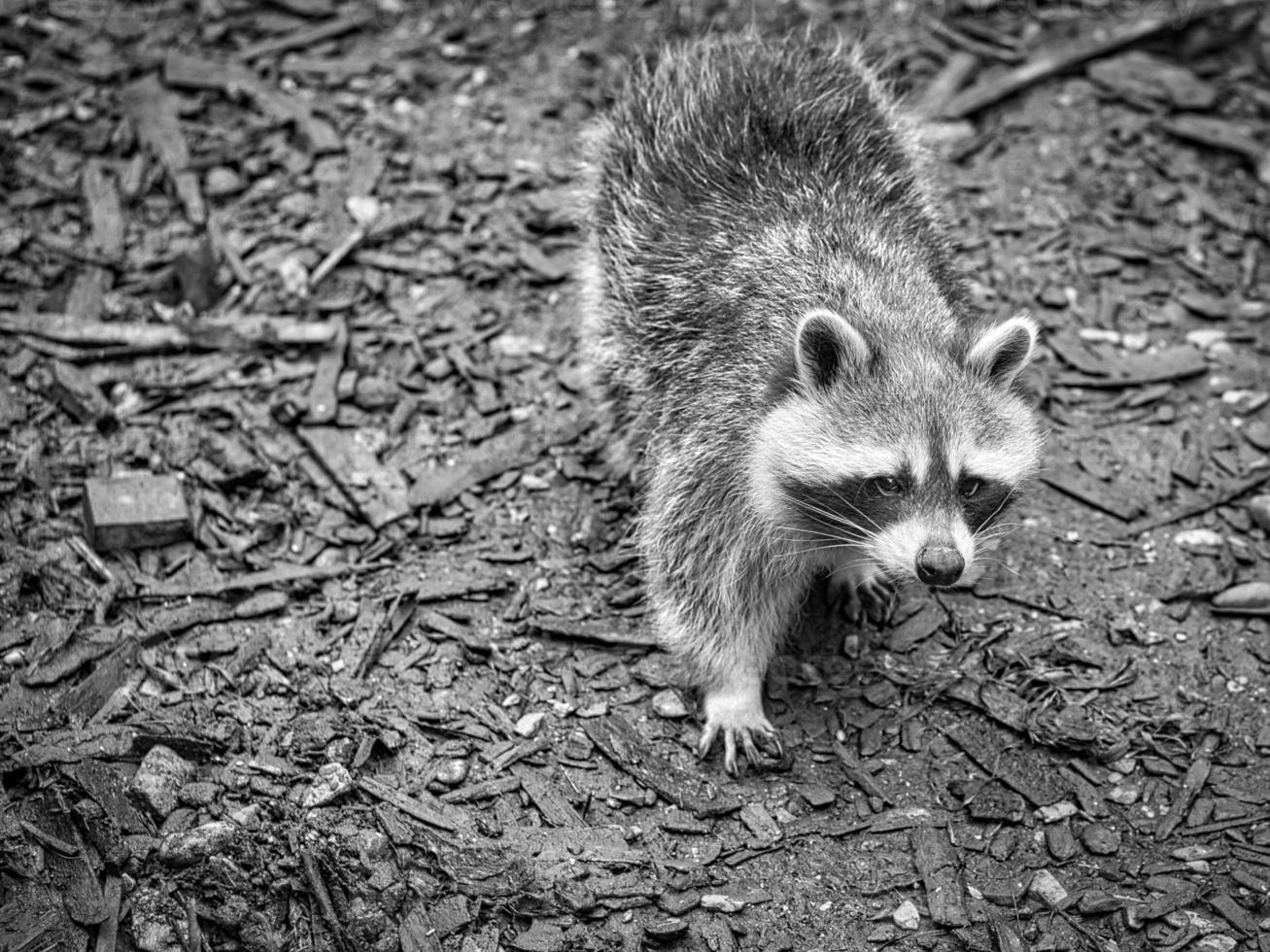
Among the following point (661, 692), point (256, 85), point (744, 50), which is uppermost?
point (744, 50)

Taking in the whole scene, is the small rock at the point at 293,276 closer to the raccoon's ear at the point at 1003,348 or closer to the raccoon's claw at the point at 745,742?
the raccoon's claw at the point at 745,742

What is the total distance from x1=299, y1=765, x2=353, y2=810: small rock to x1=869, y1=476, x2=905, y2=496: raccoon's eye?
2936mm

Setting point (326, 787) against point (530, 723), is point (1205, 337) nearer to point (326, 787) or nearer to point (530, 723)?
point (530, 723)

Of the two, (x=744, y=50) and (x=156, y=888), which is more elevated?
(x=744, y=50)

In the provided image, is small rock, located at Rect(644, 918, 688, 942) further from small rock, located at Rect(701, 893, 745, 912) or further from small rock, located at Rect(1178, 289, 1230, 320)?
small rock, located at Rect(1178, 289, 1230, 320)

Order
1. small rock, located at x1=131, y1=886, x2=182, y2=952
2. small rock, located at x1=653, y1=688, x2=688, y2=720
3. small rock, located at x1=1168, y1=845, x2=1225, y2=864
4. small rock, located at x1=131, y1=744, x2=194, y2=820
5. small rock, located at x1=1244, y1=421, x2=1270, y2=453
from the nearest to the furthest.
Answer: small rock, located at x1=131, y1=886, x2=182, y2=952, small rock, located at x1=131, y1=744, x2=194, y2=820, small rock, located at x1=1168, y1=845, x2=1225, y2=864, small rock, located at x1=653, y1=688, x2=688, y2=720, small rock, located at x1=1244, y1=421, x2=1270, y2=453

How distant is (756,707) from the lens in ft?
22.6

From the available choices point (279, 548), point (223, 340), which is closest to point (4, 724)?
point (279, 548)

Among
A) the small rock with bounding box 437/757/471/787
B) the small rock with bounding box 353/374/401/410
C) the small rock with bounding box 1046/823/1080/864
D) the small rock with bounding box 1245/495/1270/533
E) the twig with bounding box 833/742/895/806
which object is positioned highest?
the small rock with bounding box 1245/495/1270/533

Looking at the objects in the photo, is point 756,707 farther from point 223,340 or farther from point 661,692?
point 223,340

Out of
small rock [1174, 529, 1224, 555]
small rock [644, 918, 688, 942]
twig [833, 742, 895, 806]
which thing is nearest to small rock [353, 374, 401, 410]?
twig [833, 742, 895, 806]

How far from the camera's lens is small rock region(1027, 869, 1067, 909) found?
19.9 feet

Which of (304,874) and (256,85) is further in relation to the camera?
(256,85)

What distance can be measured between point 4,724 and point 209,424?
2.43m
